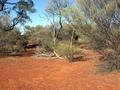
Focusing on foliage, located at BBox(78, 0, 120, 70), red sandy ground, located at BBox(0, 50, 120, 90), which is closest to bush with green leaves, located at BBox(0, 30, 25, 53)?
red sandy ground, located at BBox(0, 50, 120, 90)

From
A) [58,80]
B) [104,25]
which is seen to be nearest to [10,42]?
[104,25]

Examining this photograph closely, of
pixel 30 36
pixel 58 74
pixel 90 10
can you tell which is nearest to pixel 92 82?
pixel 58 74

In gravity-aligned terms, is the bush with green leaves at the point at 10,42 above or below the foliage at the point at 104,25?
below

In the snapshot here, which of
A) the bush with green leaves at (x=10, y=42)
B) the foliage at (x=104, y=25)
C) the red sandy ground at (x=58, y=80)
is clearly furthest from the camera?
the bush with green leaves at (x=10, y=42)

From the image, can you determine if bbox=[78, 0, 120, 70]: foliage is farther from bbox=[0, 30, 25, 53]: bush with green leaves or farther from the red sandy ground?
bbox=[0, 30, 25, 53]: bush with green leaves

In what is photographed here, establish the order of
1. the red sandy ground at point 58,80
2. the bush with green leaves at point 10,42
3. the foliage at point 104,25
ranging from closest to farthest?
the red sandy ground at point 58,80, the foliage at point 104,25, the bush with green leaves at point 10,42

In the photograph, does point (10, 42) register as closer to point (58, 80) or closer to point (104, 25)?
point (104, 25)

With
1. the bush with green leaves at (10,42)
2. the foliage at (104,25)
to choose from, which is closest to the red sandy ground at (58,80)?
the foliage at (104,25)

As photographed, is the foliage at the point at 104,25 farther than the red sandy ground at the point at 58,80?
Yes

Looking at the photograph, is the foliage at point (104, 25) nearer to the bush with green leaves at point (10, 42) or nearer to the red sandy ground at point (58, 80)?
the red sandy ground at point (58, 80)

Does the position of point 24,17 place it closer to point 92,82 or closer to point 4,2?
point 4,2

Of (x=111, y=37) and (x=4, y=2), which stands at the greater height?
(x=4, y=2)

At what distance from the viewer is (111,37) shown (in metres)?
Answer: 12.9

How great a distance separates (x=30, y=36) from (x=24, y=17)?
12984mm
